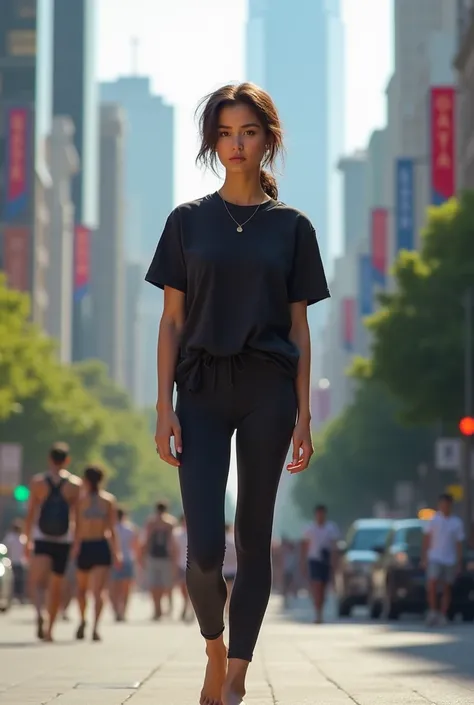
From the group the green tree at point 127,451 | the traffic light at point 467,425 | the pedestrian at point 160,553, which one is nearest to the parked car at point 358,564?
the pedestrian at point 160,553

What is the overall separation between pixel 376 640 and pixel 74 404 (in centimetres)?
6706

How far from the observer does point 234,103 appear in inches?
304

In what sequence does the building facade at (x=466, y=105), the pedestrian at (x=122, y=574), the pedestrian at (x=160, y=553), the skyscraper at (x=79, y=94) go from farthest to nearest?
the skyscraper at (x=79, y=94) → the building facade at (x=466, y=105) → the pedestrian at (x=160, y=553) → the pedestrian at (x=122, y=574)

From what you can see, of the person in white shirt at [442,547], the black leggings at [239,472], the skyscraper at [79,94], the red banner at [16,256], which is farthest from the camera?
the skyscraper at [79,94]

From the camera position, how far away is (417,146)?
462 ft

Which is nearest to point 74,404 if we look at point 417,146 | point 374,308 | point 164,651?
point 374,308

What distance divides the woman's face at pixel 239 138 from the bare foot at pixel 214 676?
1.84 metres

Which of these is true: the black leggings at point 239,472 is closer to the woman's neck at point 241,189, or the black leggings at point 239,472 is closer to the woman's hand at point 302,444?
the woman's hand at point 302,444

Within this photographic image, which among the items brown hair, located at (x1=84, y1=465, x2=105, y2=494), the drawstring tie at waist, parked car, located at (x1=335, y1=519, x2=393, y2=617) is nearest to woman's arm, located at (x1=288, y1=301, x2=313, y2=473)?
the drawstring tie at waist

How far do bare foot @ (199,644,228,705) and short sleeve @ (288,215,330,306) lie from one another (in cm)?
138

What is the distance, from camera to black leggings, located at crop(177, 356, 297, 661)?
7375 millimetres

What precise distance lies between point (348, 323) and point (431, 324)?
129 m

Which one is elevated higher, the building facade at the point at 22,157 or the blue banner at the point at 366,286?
the building facade at the point at 22,157

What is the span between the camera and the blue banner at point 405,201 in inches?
3836
